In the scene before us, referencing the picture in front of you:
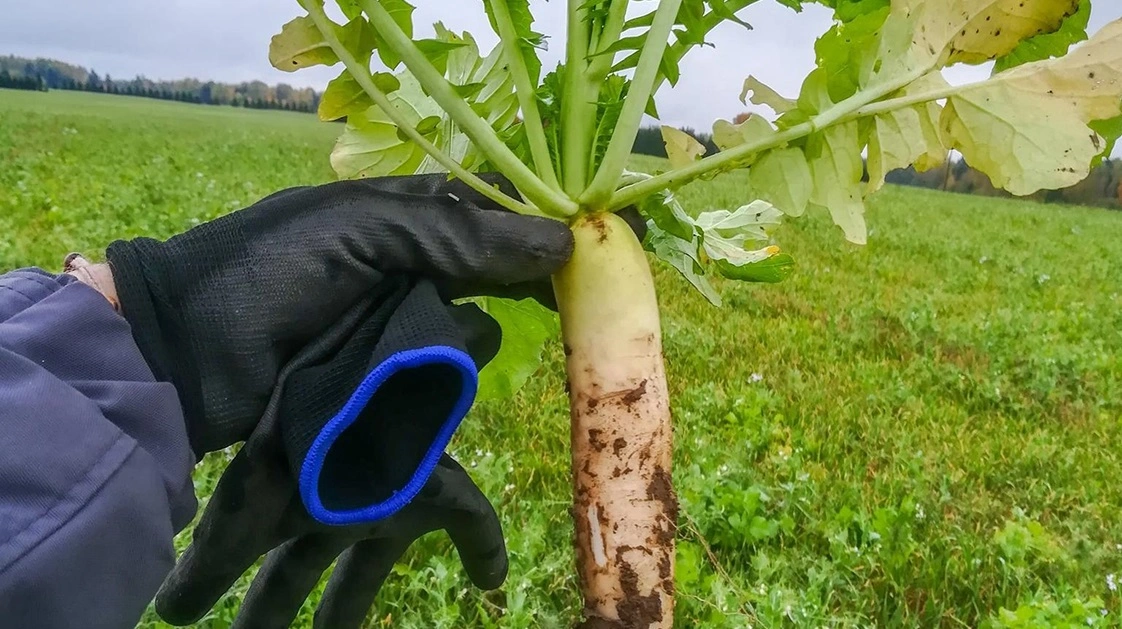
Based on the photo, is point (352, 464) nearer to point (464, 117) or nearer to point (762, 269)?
point (464, 117)

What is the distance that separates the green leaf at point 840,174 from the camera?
51.3 inches

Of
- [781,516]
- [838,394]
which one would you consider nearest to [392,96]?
[781,516]

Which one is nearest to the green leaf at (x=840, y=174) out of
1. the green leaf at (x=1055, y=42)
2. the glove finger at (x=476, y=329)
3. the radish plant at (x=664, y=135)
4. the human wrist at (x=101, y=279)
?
the radish plant at (x=664, y=135)

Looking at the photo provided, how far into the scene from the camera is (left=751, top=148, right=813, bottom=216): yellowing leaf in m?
1.30

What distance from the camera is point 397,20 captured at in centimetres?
127

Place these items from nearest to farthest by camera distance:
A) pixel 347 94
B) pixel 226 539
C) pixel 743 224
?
pixel 226 539 → pixel 347 94 → pixel 743 224

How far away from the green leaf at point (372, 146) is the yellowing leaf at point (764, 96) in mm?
591

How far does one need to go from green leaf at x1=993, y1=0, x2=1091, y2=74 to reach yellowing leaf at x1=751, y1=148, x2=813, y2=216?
0.42m

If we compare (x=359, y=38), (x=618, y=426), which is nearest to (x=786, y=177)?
(x=618, y=426)

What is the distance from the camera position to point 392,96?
1.53 metres

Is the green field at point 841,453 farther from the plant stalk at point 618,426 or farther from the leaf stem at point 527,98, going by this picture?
the leaf stem at point 527,98

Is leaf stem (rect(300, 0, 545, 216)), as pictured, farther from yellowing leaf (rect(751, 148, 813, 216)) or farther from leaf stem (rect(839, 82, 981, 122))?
leaf stem (rect(839, 82, 981, 122))

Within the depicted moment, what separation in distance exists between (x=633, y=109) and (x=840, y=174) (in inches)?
13.5

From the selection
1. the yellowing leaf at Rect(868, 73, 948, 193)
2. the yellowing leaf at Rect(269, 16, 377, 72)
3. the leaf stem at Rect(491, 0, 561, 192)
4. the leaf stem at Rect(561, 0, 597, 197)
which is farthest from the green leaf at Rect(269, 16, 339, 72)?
the yellowing leaf at Rect(868, 73, 948, 193)
